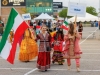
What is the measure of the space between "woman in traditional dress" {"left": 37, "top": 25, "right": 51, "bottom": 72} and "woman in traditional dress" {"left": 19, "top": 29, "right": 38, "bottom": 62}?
1913 millimetres

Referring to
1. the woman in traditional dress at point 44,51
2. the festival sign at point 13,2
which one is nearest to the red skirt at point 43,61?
the woman in traditional dress at point 44,51

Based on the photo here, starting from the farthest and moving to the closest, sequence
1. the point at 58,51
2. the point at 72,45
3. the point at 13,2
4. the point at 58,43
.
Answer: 1. the point at 13,2
2. the point at 58,51
3. the point at 58,43
4. the point at 72,45

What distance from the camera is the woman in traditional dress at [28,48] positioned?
1280 centimetres

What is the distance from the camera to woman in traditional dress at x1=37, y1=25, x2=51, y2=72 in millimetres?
10586

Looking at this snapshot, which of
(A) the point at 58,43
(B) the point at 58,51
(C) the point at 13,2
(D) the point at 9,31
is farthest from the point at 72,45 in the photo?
(C) the point at 13,2

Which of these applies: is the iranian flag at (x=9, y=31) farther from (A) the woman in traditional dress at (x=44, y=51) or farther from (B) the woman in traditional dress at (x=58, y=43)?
(B) the woman in traditional dress at (x=58, y=43)

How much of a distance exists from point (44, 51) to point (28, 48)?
2290 millimetres

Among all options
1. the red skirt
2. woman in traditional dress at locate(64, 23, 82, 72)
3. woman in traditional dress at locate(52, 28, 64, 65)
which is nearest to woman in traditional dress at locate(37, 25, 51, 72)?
the red skirt

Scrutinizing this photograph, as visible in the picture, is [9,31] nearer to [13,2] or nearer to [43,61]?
[43,61]

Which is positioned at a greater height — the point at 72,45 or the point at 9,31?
the point at 9,31

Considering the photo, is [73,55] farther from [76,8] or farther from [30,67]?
[76,8]

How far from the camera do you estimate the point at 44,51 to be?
35.0ft

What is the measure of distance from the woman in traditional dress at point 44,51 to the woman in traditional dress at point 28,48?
191 cm

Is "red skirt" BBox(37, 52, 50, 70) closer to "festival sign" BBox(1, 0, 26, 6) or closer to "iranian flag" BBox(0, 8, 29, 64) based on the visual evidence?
"iranian flag" BBox(0, 8, 29, 64)
